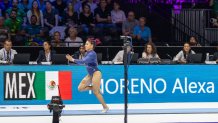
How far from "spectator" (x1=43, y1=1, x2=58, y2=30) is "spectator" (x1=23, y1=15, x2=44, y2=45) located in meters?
0.47

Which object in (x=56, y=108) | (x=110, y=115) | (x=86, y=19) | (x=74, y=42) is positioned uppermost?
(x=86, y=19)

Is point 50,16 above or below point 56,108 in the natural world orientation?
above

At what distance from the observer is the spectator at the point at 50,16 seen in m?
19.8

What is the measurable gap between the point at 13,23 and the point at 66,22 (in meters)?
1.91

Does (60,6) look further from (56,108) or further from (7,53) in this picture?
(56,108)

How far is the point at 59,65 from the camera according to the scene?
1458 cm

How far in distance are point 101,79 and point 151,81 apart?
1.33 m

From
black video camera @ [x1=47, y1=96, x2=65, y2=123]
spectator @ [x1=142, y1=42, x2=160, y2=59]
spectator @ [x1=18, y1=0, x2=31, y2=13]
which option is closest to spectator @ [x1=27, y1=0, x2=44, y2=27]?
spectator @ [x1=18, y1=0, x2=31, y2=13]

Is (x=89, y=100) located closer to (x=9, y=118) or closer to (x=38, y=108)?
(x=38, y=108)

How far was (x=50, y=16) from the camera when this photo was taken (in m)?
19.9

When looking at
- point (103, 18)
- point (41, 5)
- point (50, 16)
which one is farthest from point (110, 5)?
point (41, 5)

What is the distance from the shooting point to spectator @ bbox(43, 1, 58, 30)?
1981 cm

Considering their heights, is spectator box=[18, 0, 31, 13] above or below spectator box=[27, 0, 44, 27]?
above

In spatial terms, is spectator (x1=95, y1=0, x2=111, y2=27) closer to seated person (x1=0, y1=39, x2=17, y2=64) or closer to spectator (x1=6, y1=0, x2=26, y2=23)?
spectator (x1=6, y1=0, x2=26, y2=23)
